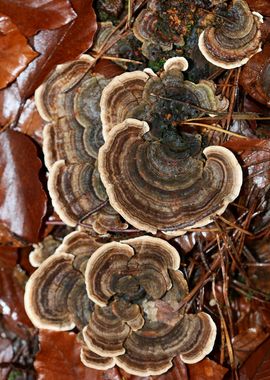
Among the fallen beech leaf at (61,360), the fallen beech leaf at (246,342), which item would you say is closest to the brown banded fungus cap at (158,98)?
the fallen beech leaf at (61,360)

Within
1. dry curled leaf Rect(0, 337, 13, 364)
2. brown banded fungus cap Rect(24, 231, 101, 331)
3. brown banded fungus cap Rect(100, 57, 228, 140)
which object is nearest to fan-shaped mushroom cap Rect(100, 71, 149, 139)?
brown banded fungus cap Rect(100, 57, 228, 140)

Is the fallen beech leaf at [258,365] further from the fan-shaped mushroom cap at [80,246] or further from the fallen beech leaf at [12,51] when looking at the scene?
the fallen beech leaf at [12,51]

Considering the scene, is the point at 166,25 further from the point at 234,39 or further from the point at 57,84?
the point at 57,84

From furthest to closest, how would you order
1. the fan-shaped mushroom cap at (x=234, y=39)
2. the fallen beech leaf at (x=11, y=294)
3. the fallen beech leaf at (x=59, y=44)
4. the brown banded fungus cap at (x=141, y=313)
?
the fallen beech leaf at (x=11, y=294), the fallen beech leaf at (x=59, y=44), the brown banded fungus cap at (x=141, y=313), the fan-shaped mushroom cap at (x=234, y=39)

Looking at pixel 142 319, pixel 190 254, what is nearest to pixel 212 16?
pixel 190 254

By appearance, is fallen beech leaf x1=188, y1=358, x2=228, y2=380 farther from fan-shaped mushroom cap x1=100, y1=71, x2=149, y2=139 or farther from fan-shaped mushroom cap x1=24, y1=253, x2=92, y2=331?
fan-shaped mushroom cap x1=100, y1=71, x2=149, y2=139

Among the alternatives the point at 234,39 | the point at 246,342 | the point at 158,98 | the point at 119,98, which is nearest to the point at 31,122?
the point at 119,98

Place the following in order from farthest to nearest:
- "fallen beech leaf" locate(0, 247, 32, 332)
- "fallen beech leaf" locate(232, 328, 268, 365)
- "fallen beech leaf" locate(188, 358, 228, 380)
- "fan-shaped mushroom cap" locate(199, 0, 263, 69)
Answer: "fallen beech leaf" locate(0, 247, 32, 332) → "fallen beech leaf" locate(232, 328, 268, 365) → "fallen beech leaf" locate(188, 358, 228, 380) → "fan-shaped mushroom cap" locate(199, 0, 263, 69)
